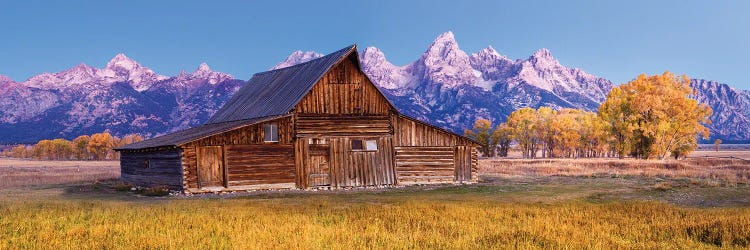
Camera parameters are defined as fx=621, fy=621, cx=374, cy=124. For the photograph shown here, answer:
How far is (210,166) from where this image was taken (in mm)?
29812

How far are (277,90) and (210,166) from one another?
9494 mm

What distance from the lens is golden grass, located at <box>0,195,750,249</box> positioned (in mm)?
11320

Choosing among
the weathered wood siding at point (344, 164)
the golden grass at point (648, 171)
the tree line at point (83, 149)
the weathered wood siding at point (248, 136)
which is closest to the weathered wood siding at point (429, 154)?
the weathered wood siding at point (344, 164)

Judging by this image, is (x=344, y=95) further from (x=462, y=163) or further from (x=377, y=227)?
(x=377, y=227)

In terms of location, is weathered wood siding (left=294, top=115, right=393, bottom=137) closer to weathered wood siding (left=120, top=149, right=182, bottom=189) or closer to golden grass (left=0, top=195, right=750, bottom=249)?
weathered wood siding (left=120, top=149, right=182, bottom=189)

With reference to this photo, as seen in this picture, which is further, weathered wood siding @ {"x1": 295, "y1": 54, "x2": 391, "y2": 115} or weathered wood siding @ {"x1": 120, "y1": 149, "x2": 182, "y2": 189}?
weathered wood siding @ {"x1": 295, "y1": 54, "x2": 391, "y2": 115}

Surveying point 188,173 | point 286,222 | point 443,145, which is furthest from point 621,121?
point 286,222

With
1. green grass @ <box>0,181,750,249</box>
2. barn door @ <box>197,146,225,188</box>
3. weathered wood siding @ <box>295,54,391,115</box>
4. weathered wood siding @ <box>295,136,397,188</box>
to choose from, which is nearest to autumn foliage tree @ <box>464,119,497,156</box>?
weathered wood siding @ <box>295,136,397,188</box>

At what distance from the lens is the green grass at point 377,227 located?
447 inches

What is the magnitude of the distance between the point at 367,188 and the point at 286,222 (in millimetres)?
18280

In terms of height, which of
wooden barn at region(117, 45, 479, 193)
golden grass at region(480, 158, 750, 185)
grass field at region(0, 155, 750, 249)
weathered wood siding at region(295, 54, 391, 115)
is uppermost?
weathered wood siding at region(295, 54, 391, 115)

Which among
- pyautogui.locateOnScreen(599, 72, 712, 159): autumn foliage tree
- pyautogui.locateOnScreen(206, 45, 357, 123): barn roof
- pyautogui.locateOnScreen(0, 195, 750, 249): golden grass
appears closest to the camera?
pyautogui.locateOnScreen(0, 195, 750, 249): golden grass

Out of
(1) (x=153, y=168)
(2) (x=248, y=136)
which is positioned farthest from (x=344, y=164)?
(1) (x=153, y=168)

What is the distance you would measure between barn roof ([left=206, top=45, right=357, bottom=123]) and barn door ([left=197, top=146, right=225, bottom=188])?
4.29m
